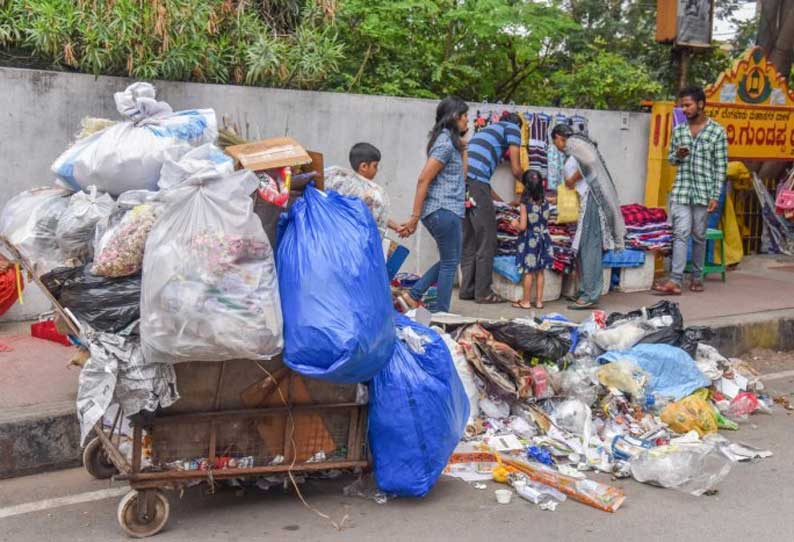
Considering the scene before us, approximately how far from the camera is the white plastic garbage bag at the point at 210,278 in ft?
11.3

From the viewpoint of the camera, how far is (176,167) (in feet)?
12.3

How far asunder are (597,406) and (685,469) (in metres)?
1.00

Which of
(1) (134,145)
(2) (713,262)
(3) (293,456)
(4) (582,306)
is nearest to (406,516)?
(3) (293,456)

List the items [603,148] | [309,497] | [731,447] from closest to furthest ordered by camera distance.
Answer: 1. [309,497]
2. [731,447]
3. [603,148]

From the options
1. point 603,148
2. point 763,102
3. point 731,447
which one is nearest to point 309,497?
point 731,447

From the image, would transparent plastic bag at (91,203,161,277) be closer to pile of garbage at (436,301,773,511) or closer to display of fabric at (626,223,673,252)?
pile of garbage at (436,301,773,511)

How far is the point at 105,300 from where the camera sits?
11.8 ft

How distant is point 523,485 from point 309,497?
0.99 metres

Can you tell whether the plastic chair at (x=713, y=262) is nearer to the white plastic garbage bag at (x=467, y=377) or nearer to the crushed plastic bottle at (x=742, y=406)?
the crushed plastic bottle at (x=742, y=406)

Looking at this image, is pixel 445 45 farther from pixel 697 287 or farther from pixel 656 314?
pixel 656 314

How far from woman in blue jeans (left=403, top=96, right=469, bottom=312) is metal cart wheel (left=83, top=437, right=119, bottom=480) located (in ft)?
8.63

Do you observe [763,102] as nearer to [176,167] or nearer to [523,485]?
[523,485]

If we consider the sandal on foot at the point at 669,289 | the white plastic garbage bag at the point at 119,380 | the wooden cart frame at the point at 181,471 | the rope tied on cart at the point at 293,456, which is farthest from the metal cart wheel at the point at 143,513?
the sandal on foot at the point at 669,289

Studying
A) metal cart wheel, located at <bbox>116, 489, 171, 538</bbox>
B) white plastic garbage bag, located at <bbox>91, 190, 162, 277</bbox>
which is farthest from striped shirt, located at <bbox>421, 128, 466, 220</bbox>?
metal cart wheel, located at <bbox>116, 489, 171, 538</bbox>
